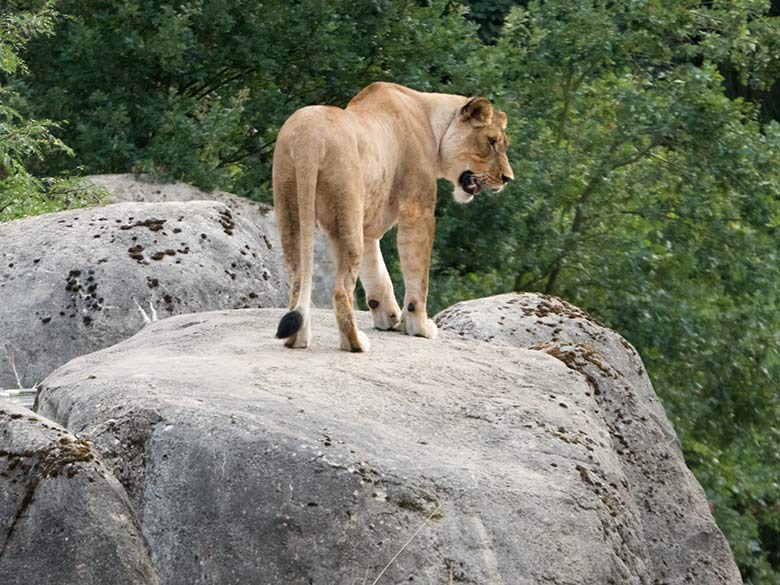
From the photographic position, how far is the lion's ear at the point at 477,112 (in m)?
8.59

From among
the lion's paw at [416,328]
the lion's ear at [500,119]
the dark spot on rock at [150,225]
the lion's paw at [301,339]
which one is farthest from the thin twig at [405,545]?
the dark spot on rock at [150,225]

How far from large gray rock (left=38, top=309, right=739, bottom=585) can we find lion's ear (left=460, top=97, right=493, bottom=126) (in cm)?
242

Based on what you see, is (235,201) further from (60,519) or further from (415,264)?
(60,519)

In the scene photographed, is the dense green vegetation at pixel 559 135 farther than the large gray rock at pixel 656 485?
Yes

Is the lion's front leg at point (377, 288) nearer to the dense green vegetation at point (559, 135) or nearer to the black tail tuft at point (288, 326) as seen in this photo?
the black tail tuft at point (288, 326)

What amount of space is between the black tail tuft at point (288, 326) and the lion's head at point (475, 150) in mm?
2150

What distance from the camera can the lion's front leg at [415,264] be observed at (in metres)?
8.12

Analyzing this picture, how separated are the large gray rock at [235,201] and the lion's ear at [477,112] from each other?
4112mm

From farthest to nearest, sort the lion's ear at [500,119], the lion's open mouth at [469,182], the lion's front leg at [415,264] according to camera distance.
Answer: the lion's ear at [500,119]
the lion's open mouth at [469,182]
the lion's front leg at [415,264]

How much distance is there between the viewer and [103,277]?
9.41 metres

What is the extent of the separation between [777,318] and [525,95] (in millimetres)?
3534

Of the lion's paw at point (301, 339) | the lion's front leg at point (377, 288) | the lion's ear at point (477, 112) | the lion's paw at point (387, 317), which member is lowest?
the lion's paw at point (387, 317)

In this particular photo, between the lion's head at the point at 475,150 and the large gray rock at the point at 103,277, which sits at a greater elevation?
the lion's head at the point at 475,150

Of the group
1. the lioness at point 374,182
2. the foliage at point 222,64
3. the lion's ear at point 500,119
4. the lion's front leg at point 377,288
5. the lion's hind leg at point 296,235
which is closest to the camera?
the lion's hind leg at point 296,235
